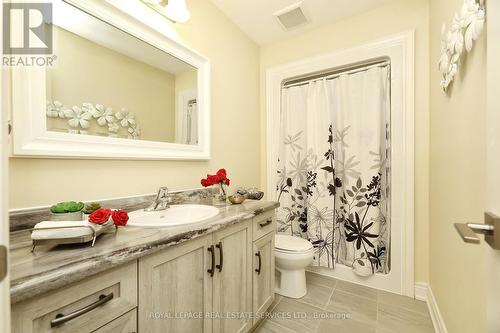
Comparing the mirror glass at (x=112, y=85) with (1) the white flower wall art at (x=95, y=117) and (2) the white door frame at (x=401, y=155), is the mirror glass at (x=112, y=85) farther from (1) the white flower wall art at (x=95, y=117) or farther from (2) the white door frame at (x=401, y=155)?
(2) the white door frame at (x=401, y=155)

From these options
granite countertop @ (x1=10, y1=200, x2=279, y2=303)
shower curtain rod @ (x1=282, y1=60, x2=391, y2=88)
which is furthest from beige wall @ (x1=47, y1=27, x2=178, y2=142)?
shower curtain rod @ (x1=282, y1=60, x2=391, y2=88)

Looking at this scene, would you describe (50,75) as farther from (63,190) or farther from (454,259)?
(454,259)

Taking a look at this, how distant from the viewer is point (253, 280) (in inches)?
51.4

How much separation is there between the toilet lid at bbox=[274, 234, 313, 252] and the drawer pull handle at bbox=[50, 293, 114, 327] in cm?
131

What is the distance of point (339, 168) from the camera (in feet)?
6.59

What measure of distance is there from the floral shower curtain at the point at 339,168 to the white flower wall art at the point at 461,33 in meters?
0.68

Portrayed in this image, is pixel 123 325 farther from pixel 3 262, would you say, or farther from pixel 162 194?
pixel 162 194

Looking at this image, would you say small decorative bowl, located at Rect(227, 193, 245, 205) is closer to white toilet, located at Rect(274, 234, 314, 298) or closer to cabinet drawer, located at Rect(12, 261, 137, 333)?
white toilet, located at Rect(274, 234, 314, 298)

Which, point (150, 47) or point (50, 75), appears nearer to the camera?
point (50, 75)

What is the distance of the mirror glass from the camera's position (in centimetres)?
98

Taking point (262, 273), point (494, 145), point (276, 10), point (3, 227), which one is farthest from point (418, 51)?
point (3, 227)

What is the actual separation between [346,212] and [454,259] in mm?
887

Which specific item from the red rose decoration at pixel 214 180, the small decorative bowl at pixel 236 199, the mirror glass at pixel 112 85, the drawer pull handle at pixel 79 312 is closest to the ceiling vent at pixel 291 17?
the mirror glass at pixel 112 85

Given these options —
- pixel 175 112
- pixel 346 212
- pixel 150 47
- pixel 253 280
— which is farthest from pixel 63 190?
pixel 346 212
